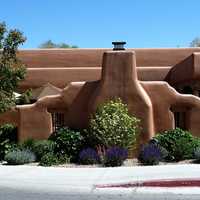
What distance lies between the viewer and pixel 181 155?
1892 centimetres

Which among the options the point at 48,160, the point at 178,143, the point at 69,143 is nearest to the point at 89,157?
the point at 48,160

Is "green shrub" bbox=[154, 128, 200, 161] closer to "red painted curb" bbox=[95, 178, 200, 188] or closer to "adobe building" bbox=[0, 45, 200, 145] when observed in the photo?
"adobe building" bbox=[0, 45, 200, 145]

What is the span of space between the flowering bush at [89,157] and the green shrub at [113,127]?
1043mm

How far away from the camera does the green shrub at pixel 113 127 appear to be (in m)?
19.7

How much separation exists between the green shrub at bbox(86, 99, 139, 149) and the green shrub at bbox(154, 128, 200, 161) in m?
1.06

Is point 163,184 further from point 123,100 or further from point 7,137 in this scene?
point 7,137

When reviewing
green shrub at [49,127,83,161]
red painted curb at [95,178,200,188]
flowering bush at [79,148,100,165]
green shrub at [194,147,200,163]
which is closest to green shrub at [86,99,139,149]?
green shrub at [49,127,83,161]

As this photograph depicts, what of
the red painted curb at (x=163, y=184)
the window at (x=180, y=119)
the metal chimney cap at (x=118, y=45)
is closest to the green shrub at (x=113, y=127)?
the window at (x=180, y=119)

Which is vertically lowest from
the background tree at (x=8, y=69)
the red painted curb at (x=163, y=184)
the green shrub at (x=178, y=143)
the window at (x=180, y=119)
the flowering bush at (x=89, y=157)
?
the red painted curb at (x=163, y=184)

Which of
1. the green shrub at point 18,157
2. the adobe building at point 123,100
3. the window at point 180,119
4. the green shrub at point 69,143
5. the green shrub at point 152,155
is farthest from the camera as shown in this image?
the window at point 180,119

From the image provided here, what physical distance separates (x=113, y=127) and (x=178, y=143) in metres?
2.39

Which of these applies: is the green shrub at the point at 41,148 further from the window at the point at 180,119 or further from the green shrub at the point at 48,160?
the window at the point at 180,119

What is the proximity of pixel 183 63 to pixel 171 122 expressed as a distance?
10309mm

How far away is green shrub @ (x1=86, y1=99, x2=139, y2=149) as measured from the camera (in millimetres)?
19719
